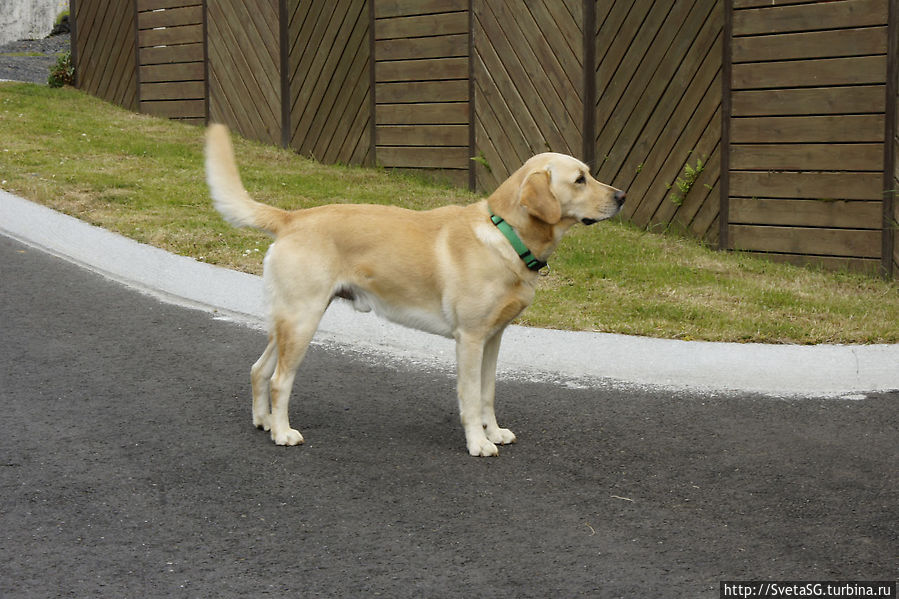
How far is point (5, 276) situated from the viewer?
729 cm

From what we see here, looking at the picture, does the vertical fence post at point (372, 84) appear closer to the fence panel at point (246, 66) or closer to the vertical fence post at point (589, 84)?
the fence panel at point (246, 66)

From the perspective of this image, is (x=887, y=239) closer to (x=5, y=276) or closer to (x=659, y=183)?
(x=659, y=183)

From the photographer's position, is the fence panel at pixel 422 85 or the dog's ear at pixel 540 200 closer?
the dog's ear at pixel 540 200

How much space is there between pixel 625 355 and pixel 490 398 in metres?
1.52

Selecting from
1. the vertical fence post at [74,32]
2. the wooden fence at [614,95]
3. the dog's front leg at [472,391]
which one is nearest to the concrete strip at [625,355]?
the dog's front leg at [472,391]

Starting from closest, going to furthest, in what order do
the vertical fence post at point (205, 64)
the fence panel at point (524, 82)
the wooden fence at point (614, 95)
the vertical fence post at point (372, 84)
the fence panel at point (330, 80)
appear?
the wooden fence at point (614, 95) < the fence panel at point (524, 82) < the vertical fence post at point (372, 84) < the fence panel at point (330, 80) < the vertical fence post at point (205, 64)

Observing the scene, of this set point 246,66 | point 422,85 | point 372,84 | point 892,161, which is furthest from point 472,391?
point 246,66

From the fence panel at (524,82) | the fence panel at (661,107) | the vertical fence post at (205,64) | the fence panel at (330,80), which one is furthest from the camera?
the vertical fence post at (205,64)

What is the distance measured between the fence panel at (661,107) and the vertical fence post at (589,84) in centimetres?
5

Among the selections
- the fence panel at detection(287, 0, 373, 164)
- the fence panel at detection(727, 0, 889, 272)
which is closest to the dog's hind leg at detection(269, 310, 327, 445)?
the fence panel at detection(727, 0, 889, 272)

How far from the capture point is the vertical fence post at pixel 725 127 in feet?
28.9

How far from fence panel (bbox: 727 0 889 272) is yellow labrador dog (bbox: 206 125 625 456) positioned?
4447 millimetres

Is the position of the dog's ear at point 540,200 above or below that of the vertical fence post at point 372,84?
below

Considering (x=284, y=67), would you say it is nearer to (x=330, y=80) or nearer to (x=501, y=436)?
(x=330, y=80)
